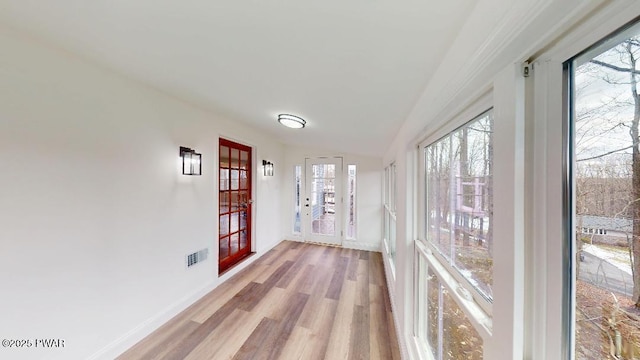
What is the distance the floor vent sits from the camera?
8.14 ft

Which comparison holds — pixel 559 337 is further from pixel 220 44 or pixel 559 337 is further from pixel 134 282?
pixel 134 282

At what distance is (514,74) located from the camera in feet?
1.88

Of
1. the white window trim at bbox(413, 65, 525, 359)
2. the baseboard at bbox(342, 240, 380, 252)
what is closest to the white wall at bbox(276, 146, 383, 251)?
the baseboard at bbox(342, 240, 380, 252)

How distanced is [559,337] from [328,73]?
140cm

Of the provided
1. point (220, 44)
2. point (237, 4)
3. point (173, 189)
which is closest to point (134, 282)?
point (173, 189)

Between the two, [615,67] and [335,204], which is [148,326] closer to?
[615,67]

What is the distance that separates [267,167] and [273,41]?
125 inches

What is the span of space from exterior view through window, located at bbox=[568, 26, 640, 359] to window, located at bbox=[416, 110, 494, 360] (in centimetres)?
31

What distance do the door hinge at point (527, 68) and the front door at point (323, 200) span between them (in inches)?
163

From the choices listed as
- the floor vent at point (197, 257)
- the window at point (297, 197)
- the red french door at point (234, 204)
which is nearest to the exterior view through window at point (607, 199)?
the floor vent at point (197, 257)

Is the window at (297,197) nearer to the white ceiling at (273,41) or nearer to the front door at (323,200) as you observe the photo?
the front door at (323,200)

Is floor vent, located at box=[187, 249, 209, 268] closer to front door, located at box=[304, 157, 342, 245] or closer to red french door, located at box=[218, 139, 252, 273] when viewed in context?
red french door, located at box=[218, 139, 252, 273]

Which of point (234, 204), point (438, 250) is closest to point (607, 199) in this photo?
point (438, 250)

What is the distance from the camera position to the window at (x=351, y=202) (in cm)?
464
